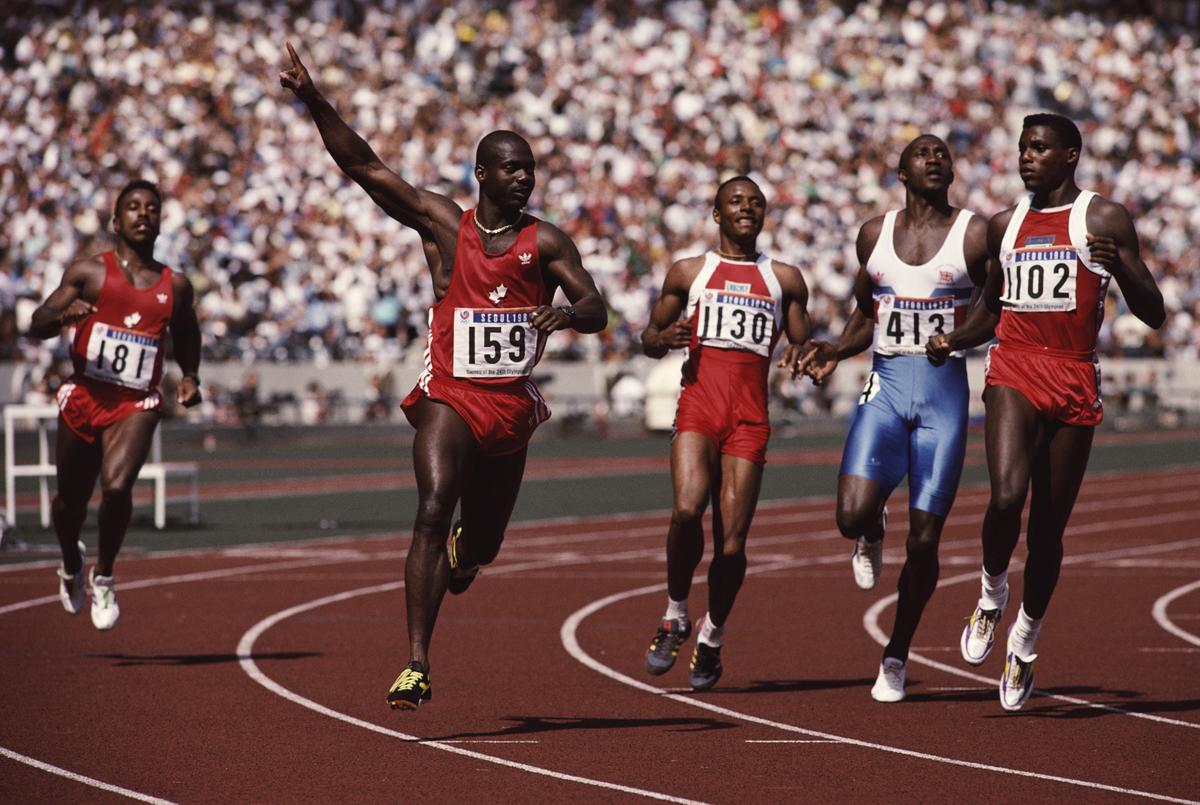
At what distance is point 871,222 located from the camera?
9164 mm

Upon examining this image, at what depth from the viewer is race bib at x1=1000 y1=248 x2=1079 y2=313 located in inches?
327

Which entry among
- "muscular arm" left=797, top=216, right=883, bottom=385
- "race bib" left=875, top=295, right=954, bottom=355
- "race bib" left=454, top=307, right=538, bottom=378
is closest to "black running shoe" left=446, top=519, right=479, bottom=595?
"race bib" left=454, top=307, right=538, bottom=378

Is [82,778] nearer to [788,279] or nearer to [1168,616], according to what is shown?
[788,279]

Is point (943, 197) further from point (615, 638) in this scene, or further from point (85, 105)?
point (85, 105)

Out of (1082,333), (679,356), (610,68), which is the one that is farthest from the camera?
(610,68)

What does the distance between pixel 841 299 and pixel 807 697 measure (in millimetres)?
27972

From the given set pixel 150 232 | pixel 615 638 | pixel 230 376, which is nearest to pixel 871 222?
pixel 615 638

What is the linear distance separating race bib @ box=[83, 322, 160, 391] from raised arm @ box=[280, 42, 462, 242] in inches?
120

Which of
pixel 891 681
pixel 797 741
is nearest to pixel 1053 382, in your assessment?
pixel 891 681

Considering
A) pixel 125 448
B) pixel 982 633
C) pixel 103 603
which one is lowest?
pixel 103 603

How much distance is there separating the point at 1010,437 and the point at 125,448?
4.70 m

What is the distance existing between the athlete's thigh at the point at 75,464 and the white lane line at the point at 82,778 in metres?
3.56

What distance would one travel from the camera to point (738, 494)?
9.20 metres

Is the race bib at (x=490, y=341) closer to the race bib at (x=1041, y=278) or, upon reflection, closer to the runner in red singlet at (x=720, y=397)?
the runner in red singlet at (x=720, y=397)
